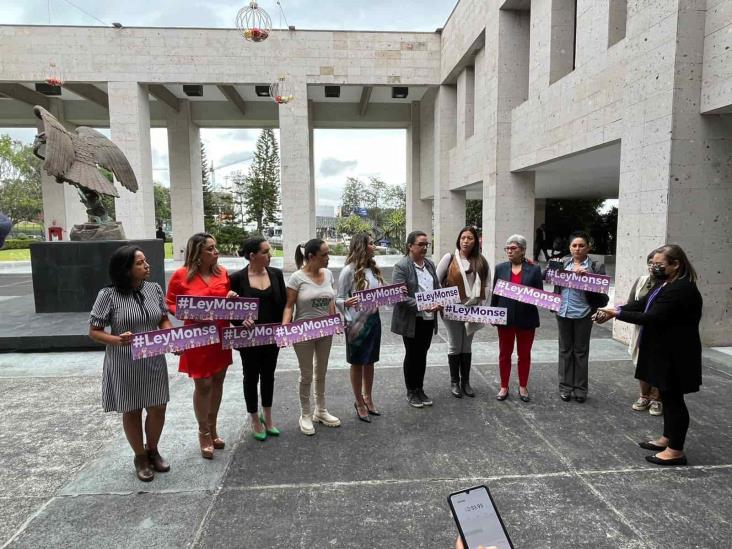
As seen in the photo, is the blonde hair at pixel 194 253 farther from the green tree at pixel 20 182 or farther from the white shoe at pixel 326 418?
the green tree at pixel 20 182

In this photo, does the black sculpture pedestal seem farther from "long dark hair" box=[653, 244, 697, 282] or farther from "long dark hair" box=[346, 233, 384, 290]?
"long dark hair" box=[653, 244, 697, 282]

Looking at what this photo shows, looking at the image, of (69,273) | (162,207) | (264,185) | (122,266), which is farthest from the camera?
(162,207)

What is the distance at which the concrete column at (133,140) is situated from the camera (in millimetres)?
18188

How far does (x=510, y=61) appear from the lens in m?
12.8

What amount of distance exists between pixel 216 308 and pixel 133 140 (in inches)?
692

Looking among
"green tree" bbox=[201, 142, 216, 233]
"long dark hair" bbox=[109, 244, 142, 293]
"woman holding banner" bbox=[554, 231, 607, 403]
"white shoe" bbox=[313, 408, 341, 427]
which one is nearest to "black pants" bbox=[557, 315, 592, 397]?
"woman holding banner" bbox=[554, 231, 607, 403]

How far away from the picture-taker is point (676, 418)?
3.55 meters

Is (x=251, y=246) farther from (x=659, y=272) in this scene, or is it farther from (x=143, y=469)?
(x=659, y=272)

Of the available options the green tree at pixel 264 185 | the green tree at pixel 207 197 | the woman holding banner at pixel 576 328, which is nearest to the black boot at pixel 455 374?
the woman holding banner at pixel 576 328

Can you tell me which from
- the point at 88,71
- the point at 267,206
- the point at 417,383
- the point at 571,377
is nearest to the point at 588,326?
the point at 571,377

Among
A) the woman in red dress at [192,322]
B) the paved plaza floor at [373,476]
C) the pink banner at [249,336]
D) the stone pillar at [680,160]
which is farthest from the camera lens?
the stone pillar at [680,160]


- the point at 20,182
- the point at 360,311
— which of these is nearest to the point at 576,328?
the point at 360,311

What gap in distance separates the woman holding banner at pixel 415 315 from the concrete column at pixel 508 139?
28.9 feet

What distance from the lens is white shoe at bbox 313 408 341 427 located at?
437 cm
